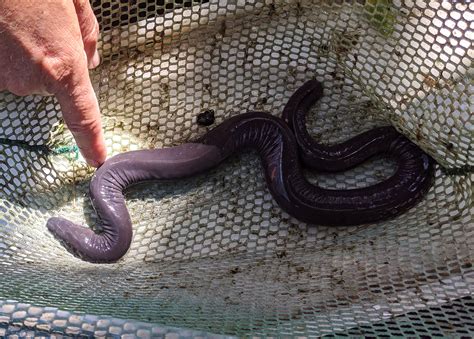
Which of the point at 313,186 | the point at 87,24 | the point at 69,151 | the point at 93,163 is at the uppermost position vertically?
the point at 87,24

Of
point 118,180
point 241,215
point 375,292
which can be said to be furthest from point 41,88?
point 375,292

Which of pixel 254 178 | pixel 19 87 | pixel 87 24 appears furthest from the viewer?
pixel 254 178

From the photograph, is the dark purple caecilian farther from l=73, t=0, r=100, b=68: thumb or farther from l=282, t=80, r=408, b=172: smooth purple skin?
l=73, t=0, r=100, b=68: thumb

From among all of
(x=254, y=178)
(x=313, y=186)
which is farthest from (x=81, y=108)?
(x=313, y=186)

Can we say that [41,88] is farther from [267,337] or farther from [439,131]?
[439,131]

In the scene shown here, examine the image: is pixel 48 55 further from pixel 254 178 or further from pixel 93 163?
pixel 254 178

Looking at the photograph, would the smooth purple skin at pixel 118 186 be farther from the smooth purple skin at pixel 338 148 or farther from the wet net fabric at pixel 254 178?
the smooth purple skin at pixel 338 148
